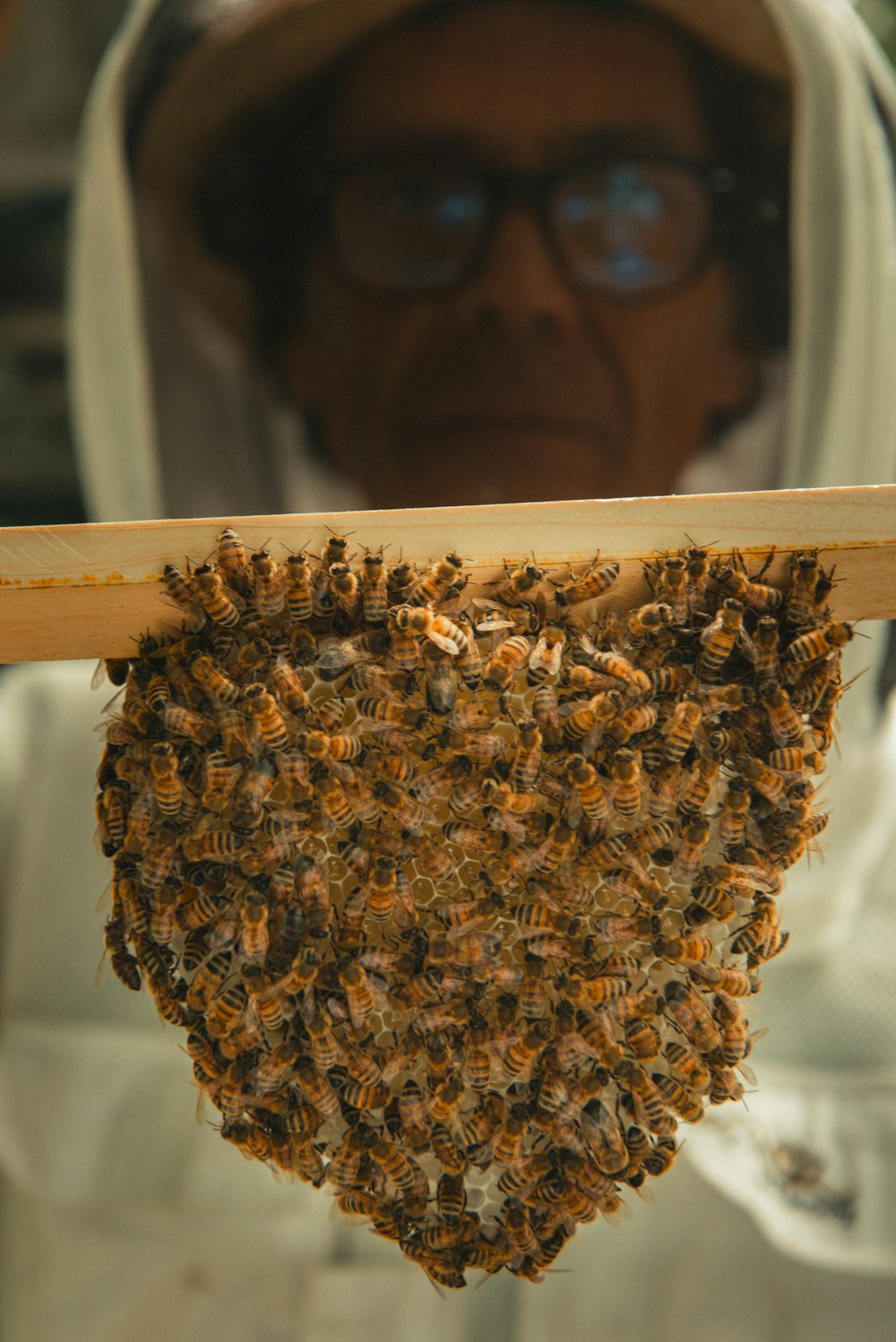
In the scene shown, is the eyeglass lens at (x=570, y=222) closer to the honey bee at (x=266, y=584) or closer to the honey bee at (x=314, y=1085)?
the honey bee at (x=266, y=584)

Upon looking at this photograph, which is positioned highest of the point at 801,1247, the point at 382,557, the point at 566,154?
the point at 566,154

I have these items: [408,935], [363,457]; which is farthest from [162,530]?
[363,457]

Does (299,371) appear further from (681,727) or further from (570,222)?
(681,727)

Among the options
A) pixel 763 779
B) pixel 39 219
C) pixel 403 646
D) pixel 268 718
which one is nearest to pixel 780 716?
pixel 763 779

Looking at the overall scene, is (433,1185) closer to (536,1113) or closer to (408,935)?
(536,1113)

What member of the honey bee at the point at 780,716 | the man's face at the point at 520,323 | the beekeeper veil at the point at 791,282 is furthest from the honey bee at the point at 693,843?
the man's face at the point at 520,323

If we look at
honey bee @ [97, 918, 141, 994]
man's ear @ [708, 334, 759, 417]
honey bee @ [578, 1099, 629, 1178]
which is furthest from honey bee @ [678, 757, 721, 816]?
man's ear @ [708, 334, 759, 417]

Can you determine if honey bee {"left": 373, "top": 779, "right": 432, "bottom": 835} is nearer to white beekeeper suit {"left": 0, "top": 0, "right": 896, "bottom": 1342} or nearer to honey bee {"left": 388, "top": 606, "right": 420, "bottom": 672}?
honey bee {"left": 388, "top": 606, "right": 420, "bottom": 672}
